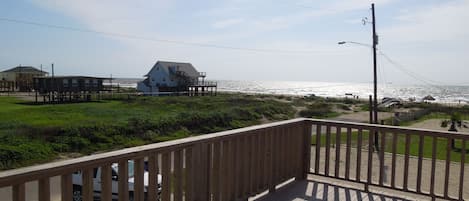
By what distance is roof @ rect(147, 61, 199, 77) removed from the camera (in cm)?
4780

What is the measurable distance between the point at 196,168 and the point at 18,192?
133 centimetres

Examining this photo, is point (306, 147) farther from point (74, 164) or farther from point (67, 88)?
point (67, 88)

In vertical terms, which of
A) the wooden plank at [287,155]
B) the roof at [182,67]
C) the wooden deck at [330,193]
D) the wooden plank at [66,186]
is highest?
the roof at [182,67]

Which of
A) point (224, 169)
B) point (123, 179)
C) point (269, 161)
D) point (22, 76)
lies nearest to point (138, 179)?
point (123, 179)

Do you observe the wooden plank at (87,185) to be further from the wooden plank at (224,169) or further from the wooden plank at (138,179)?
the wooden plank at (224,169)

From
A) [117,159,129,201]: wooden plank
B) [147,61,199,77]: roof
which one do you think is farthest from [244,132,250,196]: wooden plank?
[147,61,199,77]: roof

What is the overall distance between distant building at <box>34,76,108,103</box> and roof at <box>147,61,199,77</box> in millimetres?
12025

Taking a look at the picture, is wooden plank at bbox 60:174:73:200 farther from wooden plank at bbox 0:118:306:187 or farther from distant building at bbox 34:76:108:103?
distant building at bbox 34:76:108:103

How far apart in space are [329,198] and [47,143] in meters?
9.86

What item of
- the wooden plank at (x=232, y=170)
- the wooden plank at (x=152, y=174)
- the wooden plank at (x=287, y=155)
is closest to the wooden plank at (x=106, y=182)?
the wooden plank at (x=152, y=174)

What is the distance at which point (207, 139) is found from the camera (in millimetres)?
2844

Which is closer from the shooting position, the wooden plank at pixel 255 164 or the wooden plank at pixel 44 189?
the wooden plank at pixel 44 189

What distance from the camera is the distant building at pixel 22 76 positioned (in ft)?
139

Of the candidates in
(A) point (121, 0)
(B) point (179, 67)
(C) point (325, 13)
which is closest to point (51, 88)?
(B) point (179, 67)
